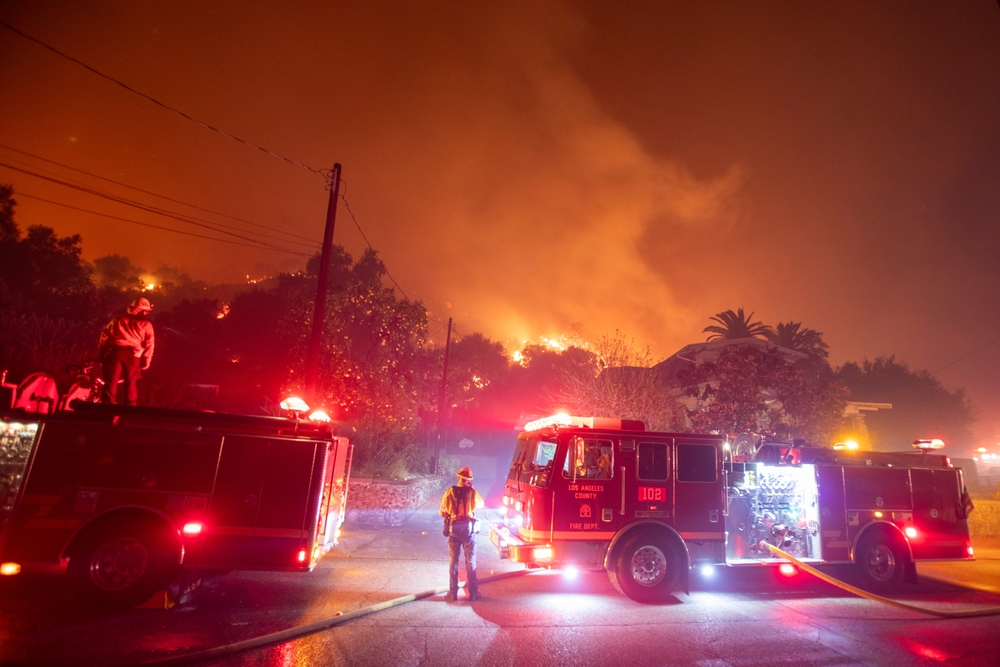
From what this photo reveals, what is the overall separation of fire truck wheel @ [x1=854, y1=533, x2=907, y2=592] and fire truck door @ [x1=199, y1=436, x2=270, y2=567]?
9622 mm

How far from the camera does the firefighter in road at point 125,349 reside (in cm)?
828

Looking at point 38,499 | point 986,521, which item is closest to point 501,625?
point 38,499

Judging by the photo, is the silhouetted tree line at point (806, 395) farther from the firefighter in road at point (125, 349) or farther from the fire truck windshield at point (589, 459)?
the firefighter in road at point (125, 349)

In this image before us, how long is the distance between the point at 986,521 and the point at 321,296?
21.9 meters

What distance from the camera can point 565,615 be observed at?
6926mm

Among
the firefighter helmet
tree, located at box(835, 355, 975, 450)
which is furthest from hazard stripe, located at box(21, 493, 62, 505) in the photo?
tree, located at box(835, 355, 975, 450)

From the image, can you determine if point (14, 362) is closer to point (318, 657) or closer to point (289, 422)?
point (289, 422)

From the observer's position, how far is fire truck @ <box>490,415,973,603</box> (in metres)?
7.64

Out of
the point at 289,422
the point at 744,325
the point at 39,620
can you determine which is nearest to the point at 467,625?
the point at 289,422

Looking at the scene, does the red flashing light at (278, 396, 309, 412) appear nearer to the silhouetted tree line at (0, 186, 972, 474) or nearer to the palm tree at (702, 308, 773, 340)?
the silhouetted tree line at (0, 186, 972, 474)

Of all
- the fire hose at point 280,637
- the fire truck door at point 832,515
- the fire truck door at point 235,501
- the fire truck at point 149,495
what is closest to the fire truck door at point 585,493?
the fire hose at point 280,637

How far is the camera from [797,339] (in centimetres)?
3884

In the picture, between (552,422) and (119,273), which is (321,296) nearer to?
(552,422)

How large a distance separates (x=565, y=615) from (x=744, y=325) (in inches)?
1265
